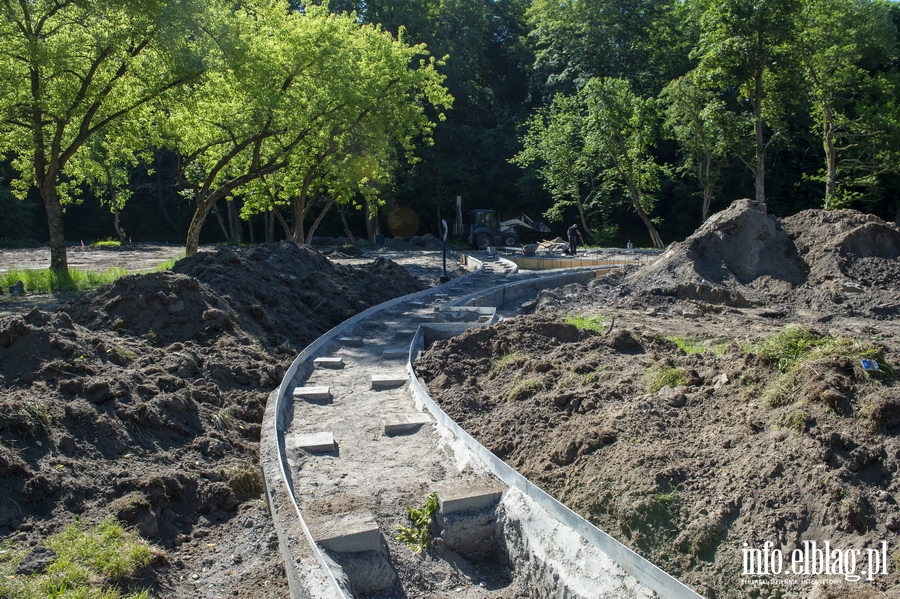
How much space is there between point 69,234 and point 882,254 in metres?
42.0

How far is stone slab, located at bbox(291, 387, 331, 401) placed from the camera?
21.4 feet

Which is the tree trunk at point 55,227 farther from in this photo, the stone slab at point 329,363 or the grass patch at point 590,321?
the grass patch at point 590,321

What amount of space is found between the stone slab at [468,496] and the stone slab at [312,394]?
2379 millimetres

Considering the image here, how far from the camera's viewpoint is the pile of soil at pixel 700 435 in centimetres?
318

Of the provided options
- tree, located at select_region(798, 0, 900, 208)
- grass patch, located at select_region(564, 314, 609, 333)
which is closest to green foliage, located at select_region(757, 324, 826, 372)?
grass patch, located at select_region(564, 314, 609, 333)

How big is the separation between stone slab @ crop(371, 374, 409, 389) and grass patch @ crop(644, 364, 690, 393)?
2.71 meters

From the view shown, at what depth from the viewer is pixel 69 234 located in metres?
40.0

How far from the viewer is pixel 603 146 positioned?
92.6 ft

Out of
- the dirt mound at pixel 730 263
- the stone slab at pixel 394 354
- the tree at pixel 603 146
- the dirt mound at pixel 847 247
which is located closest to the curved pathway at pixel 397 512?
the stone slab at pixel 394 354

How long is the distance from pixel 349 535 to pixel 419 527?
579mm

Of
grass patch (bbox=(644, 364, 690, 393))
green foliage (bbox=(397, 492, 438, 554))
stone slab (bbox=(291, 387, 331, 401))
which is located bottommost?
green foliage (bbox=(397, 492, 438, 554))

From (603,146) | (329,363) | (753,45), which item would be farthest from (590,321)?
(603,146)

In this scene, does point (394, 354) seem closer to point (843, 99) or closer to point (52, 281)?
point (52, 281)

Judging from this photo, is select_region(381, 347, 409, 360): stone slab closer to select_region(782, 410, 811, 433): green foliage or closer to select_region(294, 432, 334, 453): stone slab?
select_region(294, 432, 334, 453): stone slab
